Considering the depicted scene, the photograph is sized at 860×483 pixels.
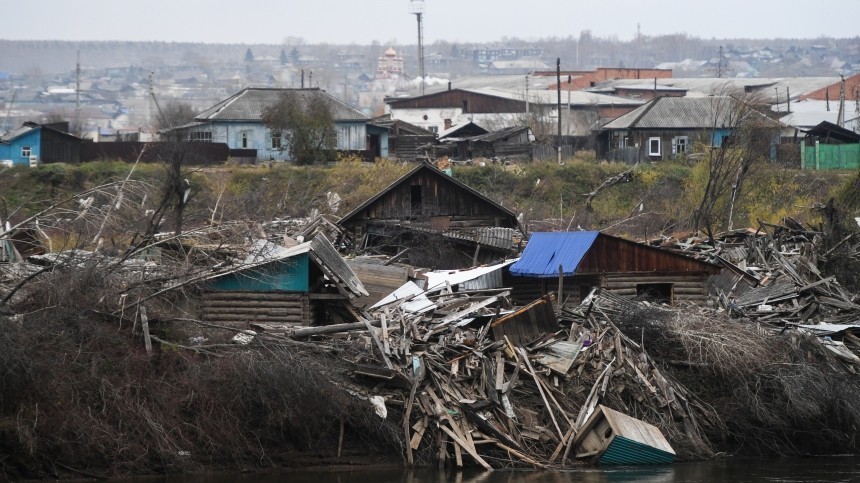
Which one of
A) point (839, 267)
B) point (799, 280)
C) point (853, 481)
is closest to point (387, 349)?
point (853, 481)

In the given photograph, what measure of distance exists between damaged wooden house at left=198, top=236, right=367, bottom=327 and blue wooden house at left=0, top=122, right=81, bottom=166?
100ft

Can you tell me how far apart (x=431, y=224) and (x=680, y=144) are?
88.2 feet

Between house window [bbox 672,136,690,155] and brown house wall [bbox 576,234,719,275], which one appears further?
house window [bbox 672,136,690,155]

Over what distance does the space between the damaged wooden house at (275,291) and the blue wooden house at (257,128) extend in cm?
3163

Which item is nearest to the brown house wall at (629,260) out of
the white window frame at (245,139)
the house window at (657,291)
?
the house window at (657,291)

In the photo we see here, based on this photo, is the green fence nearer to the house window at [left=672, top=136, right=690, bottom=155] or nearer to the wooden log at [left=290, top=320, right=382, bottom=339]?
the house window at [left=672, top=136, right=690, bottom=155]

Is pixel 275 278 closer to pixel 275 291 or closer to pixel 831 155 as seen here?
pixel 275 291

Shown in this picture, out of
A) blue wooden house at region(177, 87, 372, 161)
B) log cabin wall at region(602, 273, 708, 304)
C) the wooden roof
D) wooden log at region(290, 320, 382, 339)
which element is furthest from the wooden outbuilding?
blue wooden house at region(177, 87, 372, 161)

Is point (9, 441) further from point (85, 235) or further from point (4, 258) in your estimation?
point (85, 235)

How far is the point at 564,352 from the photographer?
2191 centimetres

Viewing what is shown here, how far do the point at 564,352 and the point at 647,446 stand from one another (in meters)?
2.33

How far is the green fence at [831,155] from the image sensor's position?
2132 inches

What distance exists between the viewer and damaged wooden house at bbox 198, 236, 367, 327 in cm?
2320

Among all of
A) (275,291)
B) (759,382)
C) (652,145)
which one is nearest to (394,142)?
(652,145)
